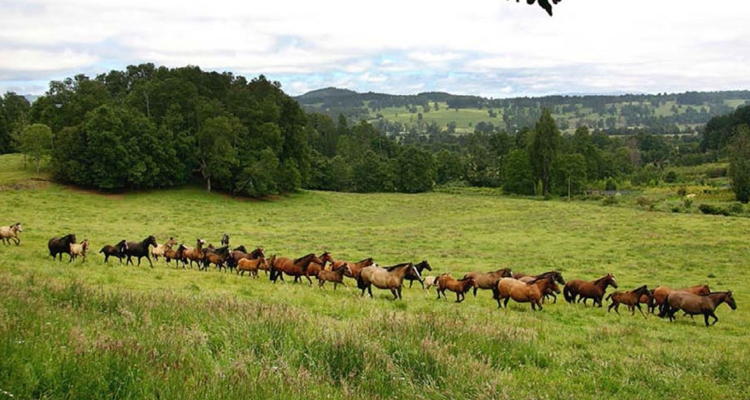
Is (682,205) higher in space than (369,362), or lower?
lower

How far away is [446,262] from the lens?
1188 inches

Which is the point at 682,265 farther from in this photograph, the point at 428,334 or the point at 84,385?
the point at 84,385

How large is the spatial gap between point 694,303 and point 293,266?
1380 centimetres

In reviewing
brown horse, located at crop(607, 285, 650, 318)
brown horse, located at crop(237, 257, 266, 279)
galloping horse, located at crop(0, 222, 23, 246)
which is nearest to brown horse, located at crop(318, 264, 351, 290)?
brown horse, located at crop(237, 257, 266, 279)

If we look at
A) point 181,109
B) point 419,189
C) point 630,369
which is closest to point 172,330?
point 630,369

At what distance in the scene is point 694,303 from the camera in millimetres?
16703

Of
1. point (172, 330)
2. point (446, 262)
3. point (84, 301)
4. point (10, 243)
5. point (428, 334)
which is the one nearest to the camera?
point (172, 330)

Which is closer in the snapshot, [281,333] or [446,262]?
[281,333]

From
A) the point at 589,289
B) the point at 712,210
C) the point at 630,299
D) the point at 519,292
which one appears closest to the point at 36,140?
the point at 519,292

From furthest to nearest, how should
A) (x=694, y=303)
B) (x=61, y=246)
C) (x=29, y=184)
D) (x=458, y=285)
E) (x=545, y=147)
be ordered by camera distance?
(x=545, y=147) < (x=29, y=184) < (x=61, y=246) < (x=458, y=285) < (x=694, y=303)

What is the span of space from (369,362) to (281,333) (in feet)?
6.08

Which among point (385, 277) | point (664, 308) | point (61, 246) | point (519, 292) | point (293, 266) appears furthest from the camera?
point (61, 246)

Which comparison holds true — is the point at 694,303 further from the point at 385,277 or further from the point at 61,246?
the point at 61,246

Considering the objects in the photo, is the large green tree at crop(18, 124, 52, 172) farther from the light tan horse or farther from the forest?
the light tan horse
